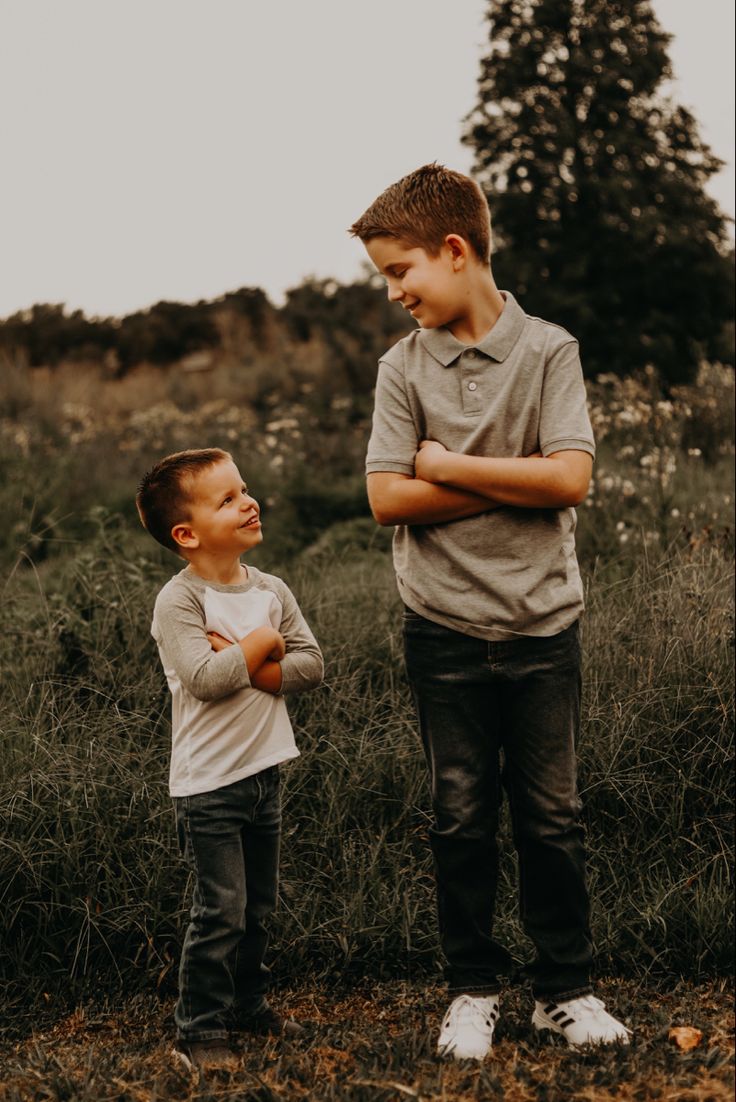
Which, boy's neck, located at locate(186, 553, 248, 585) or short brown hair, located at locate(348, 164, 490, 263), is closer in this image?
short brown hair, located at locate(348, 164, 490, 263)

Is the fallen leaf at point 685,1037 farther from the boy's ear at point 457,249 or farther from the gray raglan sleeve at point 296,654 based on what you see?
the boy's ear at point 457,249

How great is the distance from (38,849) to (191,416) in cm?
1038

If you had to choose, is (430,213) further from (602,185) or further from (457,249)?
(602,185)

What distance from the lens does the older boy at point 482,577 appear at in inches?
97.8

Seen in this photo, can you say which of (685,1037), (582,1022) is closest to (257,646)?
(582,1022)

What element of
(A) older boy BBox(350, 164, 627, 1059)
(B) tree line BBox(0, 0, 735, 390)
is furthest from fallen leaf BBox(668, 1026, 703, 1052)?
(B) tree line BBox(0, 0, 735, 390)

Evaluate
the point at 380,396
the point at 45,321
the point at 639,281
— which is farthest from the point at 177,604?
the point at 45,321

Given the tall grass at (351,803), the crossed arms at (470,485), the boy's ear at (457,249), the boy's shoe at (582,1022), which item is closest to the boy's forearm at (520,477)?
the crossed arms at (470,485)

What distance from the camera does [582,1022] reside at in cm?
249

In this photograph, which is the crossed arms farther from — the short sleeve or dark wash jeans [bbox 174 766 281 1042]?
dark wash jeans [bbox 174 766 281 1042]

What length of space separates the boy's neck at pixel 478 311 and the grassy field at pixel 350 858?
1485 millimetres

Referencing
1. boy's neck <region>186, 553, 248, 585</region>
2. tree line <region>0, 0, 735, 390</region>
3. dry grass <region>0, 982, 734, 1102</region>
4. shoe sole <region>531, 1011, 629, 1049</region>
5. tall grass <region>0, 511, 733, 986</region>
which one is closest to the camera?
dry grass <region>0, 982, 734, 1102</region>

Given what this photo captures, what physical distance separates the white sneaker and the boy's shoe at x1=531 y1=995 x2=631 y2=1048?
0.12 metres

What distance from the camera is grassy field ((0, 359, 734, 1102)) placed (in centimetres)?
243
